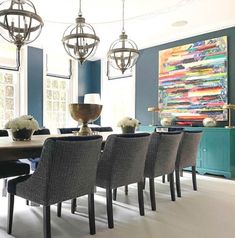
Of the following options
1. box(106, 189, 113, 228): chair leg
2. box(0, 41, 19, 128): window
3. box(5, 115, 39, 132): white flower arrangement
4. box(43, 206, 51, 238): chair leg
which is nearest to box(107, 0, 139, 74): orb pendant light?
box(5, 115, 39, 132): white flower arrangement

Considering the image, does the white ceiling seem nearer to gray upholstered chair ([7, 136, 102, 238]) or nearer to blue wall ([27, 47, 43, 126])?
blue wall ([27, 47, 43, 126])

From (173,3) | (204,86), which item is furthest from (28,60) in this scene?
(204,86)

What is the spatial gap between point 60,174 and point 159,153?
1.37 metres

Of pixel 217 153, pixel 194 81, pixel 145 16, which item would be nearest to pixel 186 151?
pixel 217 153

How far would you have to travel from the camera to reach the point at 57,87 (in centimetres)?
710

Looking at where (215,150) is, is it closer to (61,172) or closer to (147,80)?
(147,80)

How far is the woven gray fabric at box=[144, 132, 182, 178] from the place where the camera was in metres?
3.03

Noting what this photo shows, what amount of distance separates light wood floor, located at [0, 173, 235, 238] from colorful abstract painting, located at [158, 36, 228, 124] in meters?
2.08

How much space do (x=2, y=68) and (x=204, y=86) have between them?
4.29 meters

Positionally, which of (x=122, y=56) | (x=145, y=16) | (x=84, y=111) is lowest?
(x=84, y=111)

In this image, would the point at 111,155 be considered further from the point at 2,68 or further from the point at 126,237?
the point at 2,68

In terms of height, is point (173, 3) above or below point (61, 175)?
above

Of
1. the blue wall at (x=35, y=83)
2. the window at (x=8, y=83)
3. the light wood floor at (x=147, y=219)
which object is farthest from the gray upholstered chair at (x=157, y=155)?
the window at (x=8, y=83)

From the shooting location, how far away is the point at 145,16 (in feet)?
16.5
